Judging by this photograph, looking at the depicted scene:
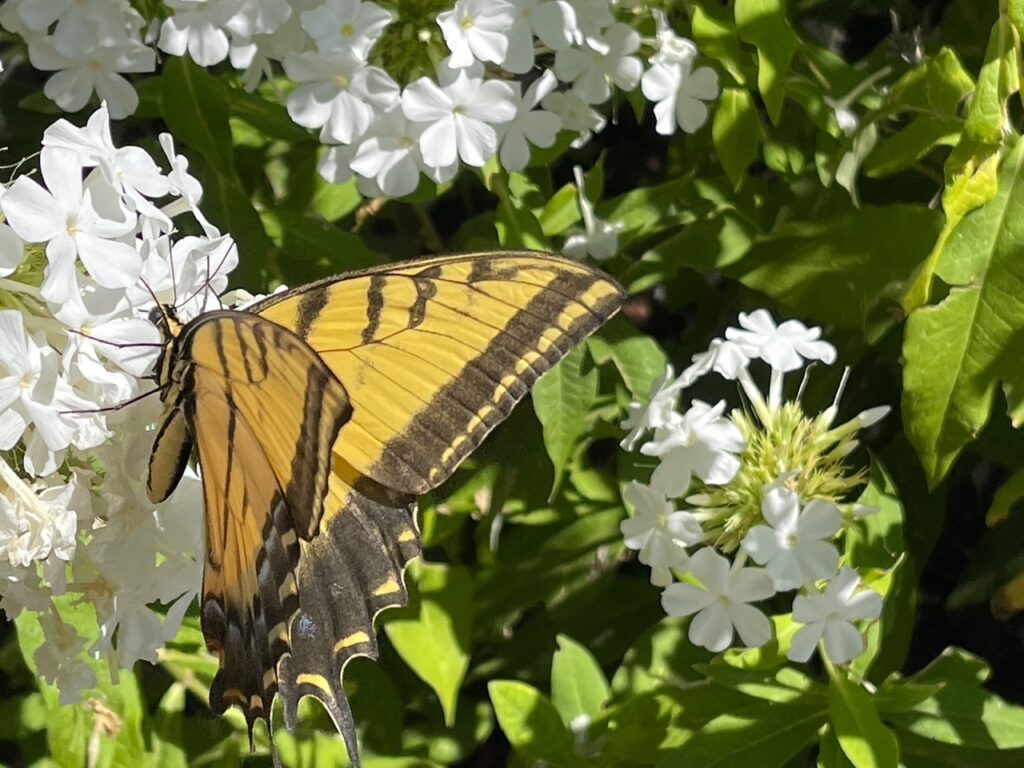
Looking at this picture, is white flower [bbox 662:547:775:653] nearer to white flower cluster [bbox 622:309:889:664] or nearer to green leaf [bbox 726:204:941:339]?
white flower cluster [bbox 622:309:889:664]

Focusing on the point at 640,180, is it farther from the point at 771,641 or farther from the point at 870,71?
the point at 771,641

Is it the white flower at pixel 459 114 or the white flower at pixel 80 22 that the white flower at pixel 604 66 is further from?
the white flower at pixel 80 22

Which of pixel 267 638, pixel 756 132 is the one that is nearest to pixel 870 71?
pixel 756 132

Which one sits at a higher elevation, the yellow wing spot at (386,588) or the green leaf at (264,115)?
the green leaf at (264,115)

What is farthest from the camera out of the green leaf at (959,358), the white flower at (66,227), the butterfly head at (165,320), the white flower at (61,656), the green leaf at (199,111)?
the green leaf at (199,111)

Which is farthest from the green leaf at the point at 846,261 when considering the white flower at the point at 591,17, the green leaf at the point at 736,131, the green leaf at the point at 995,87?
the white flower at the point at 591,17

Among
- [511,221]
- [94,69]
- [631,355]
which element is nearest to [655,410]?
[631,355]

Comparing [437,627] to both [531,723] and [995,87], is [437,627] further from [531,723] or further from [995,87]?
[995,87]

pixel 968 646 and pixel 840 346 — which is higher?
pixel 840 346
